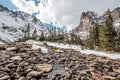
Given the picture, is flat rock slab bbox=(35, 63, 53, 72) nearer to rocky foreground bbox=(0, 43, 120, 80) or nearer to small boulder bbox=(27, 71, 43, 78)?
rocky foreground bbox=(0, 43, 120, 80)

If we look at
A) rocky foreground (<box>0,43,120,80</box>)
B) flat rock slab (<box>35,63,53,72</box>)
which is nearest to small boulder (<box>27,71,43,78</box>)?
rocky foreground (<box>0,43,120,80</box>)

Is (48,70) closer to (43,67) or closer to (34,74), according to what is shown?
(43,67)

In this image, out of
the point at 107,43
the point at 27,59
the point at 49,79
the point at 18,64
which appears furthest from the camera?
the point at 107,43

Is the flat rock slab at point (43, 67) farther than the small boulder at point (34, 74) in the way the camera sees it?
Yes

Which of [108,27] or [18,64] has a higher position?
[108,27]

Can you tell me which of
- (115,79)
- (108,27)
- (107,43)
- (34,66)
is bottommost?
(115,79)

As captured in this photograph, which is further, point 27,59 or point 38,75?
point 27,59

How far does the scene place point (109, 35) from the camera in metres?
60.2

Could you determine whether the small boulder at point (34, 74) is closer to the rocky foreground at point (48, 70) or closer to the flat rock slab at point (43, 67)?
the rocky foreground at point (48, 70)

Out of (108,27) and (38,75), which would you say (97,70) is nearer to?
(38,75)

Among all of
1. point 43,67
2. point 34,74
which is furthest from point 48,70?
point 34,74

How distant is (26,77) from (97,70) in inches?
312

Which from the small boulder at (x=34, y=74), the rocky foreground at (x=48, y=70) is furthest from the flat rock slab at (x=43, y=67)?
the small boulder at (x=34, y=74)

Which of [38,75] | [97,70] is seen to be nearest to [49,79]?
[38,75]
